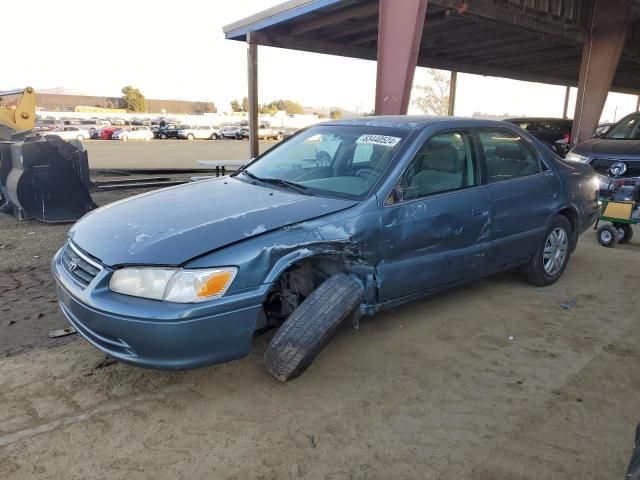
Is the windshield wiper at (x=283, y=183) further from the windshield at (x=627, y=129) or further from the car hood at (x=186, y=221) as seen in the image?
the windshield at (x=627, y=129)

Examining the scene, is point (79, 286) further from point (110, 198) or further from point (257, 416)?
point (110, 198)

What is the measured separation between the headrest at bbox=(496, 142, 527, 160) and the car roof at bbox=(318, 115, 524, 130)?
20 cm

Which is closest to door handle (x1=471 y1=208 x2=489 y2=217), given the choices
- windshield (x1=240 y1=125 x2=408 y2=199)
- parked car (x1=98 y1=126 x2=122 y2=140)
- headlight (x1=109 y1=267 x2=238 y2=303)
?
windshield (x1=240 y1=125 x2=408 y2=199)

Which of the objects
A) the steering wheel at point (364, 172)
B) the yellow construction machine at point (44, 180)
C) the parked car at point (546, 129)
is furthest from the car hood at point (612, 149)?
the parked car at point (546, 129)

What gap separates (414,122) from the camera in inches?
151

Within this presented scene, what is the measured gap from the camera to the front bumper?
2529 millimetres

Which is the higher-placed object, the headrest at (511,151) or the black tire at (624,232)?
the headrest at (511,151)

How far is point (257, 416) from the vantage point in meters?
2.70

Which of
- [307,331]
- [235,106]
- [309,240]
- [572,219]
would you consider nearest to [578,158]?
[572,219]

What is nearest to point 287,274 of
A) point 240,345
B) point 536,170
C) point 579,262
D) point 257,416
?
point 240,345

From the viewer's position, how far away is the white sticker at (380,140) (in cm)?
361

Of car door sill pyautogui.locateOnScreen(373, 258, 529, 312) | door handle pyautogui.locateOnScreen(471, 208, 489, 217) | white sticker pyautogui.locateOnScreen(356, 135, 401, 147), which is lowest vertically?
car door sill pyautogui.locateOnScreen(373, 258, 529, 312)

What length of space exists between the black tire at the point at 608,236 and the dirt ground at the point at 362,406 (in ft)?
8.81

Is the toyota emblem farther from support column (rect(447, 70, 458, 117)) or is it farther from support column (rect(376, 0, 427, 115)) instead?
support column (rect(447, 70, 458, 117))
